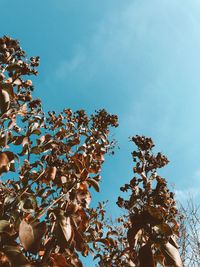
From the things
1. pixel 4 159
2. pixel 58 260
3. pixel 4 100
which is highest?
pixel 4 100

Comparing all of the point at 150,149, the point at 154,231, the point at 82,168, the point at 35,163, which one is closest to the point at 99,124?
the point at 150,149

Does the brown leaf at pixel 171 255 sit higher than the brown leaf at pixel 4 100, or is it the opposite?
the brown leaf at pixel 4 100

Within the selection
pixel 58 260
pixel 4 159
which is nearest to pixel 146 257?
pixel 58 260

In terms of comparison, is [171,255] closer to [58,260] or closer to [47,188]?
[58,260]

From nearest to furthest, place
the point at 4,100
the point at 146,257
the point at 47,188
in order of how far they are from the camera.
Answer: the point at 146,257, the point at 4,100, the point at 47,188

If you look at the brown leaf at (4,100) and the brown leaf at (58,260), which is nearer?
the brown leaf at (58,260)

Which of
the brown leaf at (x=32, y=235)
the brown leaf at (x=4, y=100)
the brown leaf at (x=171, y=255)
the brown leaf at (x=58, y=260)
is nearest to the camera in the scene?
the brown leaf at (x=32, y=235)

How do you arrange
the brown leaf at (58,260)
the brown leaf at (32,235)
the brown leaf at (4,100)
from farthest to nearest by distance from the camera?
the brown leaf at (4,100)
the brown leaf at (58,260)
the brown leaf at (32,235)

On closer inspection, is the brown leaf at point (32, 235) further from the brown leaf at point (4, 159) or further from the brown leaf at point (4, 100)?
the brown leaf at point (4, 100)

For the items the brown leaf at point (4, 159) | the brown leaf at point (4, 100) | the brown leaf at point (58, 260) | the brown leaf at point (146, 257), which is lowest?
the brown leaf at point (58, 260)

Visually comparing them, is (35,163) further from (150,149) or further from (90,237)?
(150,149)

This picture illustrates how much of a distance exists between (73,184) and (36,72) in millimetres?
1205

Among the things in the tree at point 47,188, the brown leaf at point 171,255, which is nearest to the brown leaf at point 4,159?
the tree at point 47,188

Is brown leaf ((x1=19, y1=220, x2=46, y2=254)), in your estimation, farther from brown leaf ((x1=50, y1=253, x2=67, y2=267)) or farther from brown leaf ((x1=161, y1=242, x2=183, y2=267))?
brown leaf ((x1=161, y1=242, x2=183, y2=267))
